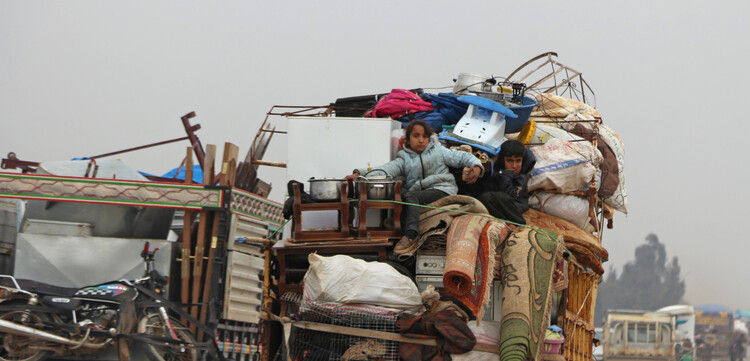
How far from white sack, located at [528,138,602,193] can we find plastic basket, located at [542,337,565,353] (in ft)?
5.92

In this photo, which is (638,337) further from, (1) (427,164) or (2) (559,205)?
(1) (427,164)

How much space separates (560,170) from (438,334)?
2.69 m

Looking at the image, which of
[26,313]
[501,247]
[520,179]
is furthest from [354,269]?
[26,313]

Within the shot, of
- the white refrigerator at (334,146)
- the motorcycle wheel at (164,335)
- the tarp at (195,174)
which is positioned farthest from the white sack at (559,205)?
the tarp at (195,174)

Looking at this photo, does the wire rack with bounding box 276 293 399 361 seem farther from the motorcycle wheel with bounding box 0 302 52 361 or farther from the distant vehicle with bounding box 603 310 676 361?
the distant vehicle with bounding box 603 310 676 361

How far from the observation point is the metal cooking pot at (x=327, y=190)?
302 inches

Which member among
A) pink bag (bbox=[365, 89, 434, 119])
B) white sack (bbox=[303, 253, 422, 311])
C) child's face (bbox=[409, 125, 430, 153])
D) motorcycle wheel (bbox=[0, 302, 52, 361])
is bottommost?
motorcycle wheel (bbox=[0, 302, 52, 361])

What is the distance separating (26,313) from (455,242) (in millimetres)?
6775

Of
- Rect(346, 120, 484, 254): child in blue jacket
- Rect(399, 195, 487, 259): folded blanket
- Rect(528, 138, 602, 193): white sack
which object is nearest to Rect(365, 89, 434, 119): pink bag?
Rect(346, 120, 484, 254): child in blue jacket

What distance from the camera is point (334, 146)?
Answer: 339 inches

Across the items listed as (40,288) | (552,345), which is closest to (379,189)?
(552,345)

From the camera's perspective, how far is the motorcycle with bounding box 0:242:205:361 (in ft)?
38.5

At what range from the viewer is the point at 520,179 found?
8.55 m

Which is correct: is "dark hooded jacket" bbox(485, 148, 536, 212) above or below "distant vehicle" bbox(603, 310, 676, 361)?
above
